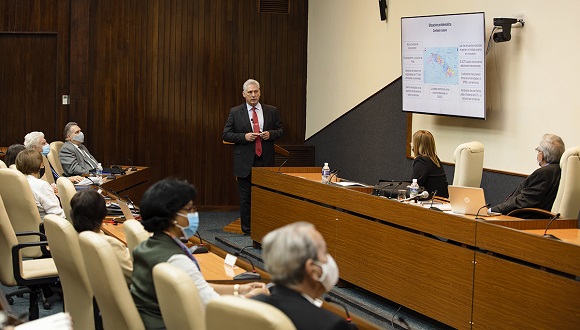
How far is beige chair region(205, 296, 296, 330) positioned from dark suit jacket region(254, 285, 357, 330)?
0.23 m

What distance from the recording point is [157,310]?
3680 mm

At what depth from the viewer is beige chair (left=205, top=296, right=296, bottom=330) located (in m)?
2.42

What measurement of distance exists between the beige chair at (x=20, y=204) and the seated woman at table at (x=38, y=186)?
24 cm

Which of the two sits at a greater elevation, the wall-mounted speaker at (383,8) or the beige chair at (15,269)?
the wall-mounted speaker at (383,8)

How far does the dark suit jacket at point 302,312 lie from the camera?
2719mm

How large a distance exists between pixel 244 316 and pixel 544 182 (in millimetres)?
4186

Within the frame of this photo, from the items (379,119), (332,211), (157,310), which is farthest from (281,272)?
(379,119)

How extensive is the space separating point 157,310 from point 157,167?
25.4ft

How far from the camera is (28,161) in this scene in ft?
21.6

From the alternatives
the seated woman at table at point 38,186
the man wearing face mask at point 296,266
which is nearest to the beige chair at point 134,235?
the man wearing face mask at point 296,266

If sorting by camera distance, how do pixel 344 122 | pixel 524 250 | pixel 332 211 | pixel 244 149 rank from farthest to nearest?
pixel 344 122, pixel 244 149, pixel 332 211, pixel 524 250

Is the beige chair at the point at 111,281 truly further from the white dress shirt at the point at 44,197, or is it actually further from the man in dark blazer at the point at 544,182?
the man in dark blazer at the point at 544,182

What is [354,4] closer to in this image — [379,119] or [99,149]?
[379,119]

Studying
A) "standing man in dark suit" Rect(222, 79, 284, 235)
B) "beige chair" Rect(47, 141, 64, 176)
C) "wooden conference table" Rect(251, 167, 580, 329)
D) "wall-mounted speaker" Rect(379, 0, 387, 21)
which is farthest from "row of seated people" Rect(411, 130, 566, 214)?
"beige chair" Rect(47, 141, 64, 176)
